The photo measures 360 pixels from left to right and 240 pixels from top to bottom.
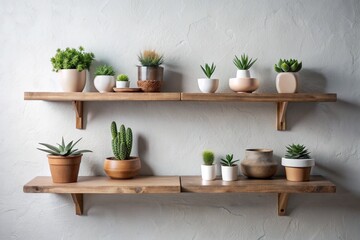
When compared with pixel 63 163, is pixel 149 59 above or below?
above

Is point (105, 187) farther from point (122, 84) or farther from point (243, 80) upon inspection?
point (243, 80)

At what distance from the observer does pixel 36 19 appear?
6.13ft

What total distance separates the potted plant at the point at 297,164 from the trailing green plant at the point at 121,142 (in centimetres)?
64

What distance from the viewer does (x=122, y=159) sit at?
5.82 ft

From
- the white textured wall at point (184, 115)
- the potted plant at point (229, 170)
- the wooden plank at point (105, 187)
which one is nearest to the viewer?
the wooden plank at point (105, 187)

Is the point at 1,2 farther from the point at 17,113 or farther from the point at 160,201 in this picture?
the point at 160,201

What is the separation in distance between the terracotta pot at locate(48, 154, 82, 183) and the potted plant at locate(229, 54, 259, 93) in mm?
704

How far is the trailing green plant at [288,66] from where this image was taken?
5.89 feet

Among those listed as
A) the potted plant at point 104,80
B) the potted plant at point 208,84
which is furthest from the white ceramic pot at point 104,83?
the potted plant at point 208,84

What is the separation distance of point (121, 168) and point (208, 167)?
0.35 m

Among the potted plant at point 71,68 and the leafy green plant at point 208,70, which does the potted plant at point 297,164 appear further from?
the potted plant at point 71,68

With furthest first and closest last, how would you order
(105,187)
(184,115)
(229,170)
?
(184,115), (229,170), (105,187)

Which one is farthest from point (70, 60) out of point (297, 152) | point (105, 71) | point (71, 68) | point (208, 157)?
point (297, 152)

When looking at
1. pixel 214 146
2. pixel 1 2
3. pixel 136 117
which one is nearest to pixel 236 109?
pixel 214 146
